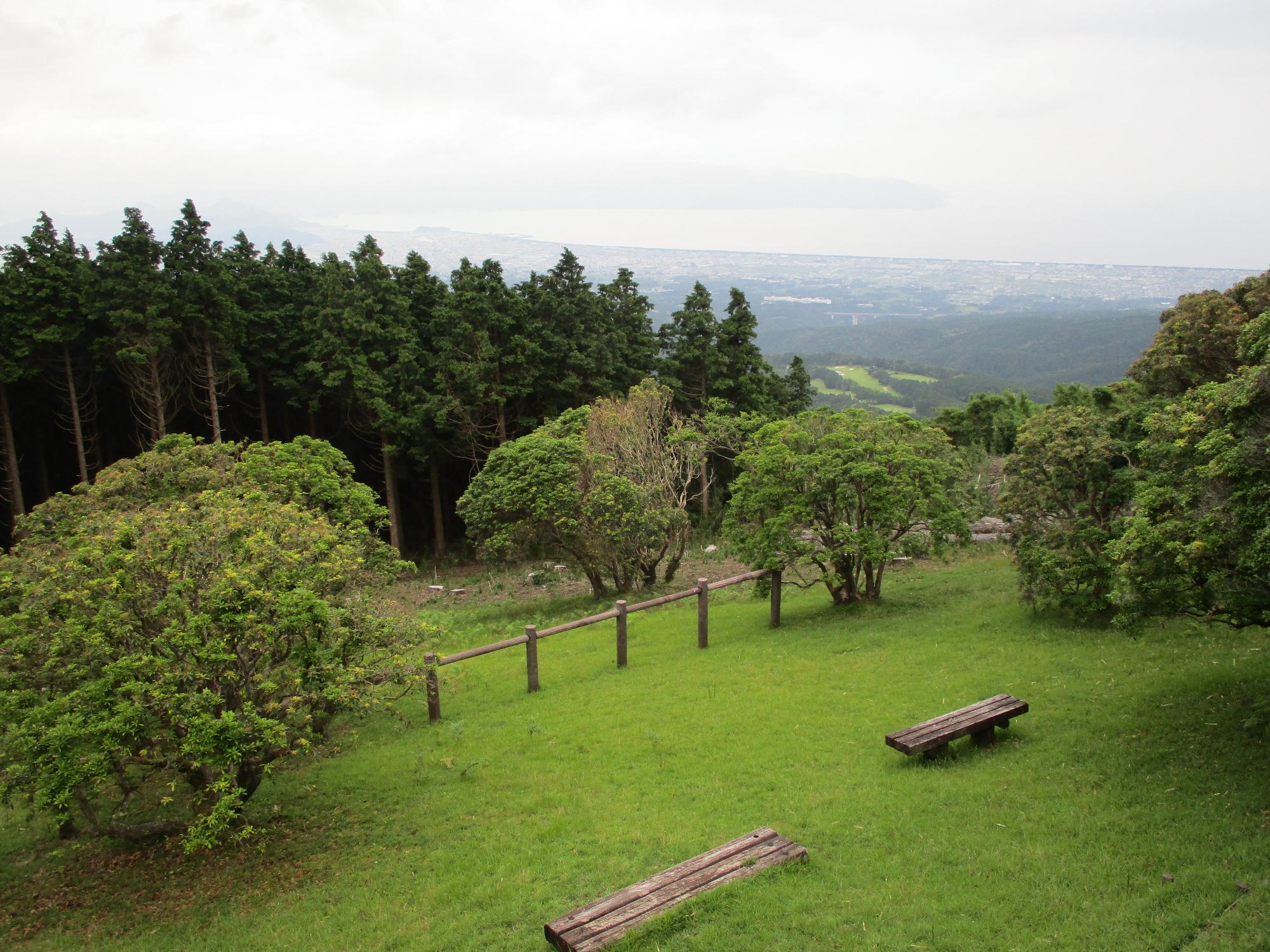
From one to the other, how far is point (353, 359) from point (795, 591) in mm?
18427

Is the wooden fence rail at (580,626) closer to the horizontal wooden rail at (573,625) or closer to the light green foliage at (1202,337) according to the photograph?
the horizontal wooden rail at (573,625)

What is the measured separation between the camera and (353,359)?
Result: 29.0m

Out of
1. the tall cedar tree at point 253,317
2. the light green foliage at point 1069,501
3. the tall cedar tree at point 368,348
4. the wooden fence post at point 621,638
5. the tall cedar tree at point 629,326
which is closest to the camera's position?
the light green foliage at point 1069,501

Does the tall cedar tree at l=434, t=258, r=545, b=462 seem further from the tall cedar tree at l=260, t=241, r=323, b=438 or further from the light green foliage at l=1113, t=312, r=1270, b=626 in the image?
the light green foliage at l=1113, t=312, r=1270, b=626

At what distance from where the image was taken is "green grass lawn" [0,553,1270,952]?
6.75 meters

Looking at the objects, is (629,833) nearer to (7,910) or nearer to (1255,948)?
(1255,948)

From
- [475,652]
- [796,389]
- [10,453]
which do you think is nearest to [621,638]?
[475,652]

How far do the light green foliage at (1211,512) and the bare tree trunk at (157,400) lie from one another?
28303 millimetres

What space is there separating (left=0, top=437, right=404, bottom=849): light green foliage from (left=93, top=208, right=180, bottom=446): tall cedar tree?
19.7 meters

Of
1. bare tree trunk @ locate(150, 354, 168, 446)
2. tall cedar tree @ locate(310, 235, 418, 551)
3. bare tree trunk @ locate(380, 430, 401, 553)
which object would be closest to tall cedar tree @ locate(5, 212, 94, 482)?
bare tree trunk @ locate(150, 354, 168, 446)

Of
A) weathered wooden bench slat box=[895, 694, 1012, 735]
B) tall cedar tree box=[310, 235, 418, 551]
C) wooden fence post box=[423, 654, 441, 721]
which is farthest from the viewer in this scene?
tall cedar tree box=[310, 235, 418, 551]

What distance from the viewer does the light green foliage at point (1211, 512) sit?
23.6 feet

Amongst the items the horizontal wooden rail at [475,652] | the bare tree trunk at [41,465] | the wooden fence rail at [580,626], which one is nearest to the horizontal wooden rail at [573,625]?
the wooden fence rail at [580,626]

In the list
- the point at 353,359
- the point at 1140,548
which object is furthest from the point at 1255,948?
the point at 353,359
